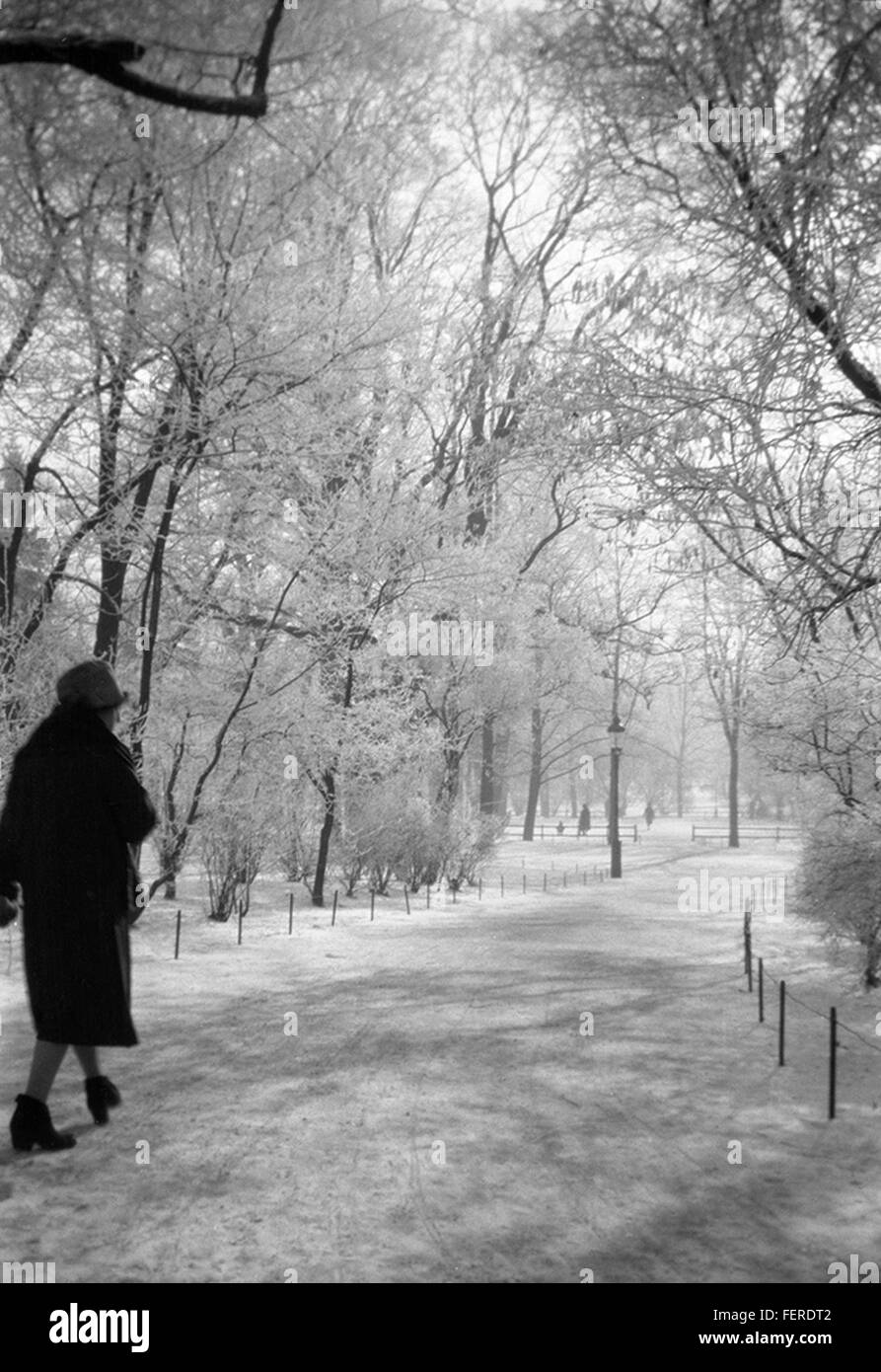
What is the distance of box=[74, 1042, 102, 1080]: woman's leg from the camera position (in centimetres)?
460

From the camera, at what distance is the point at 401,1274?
11.5 feet

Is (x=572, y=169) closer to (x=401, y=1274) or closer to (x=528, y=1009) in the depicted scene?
(x=528, y=1009)

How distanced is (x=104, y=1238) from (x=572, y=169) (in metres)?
7.70

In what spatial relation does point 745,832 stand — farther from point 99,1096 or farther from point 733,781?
point 99,1096

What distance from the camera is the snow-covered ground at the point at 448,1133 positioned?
371cm

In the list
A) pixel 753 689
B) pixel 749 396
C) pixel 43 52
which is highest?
pixel 43 52

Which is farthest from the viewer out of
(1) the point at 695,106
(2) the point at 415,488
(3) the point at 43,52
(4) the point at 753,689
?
(2) the point at 415,488

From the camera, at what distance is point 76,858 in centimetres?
430

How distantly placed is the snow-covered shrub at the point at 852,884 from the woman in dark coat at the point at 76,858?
834 cm

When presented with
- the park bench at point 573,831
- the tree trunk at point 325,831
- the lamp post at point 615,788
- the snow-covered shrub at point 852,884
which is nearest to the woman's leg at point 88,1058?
the snow-covered shrub at point 852,884

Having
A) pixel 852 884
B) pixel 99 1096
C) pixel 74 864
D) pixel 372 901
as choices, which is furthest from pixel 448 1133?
pixel 372 901

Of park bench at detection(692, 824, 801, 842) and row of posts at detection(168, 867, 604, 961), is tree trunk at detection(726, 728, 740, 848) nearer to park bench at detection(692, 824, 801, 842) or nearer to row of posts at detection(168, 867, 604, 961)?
park bench at detection(692, 824, 801, 842)

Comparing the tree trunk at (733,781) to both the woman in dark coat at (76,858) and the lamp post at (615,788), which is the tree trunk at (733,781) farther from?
the woman in dark coat at (76,858)
